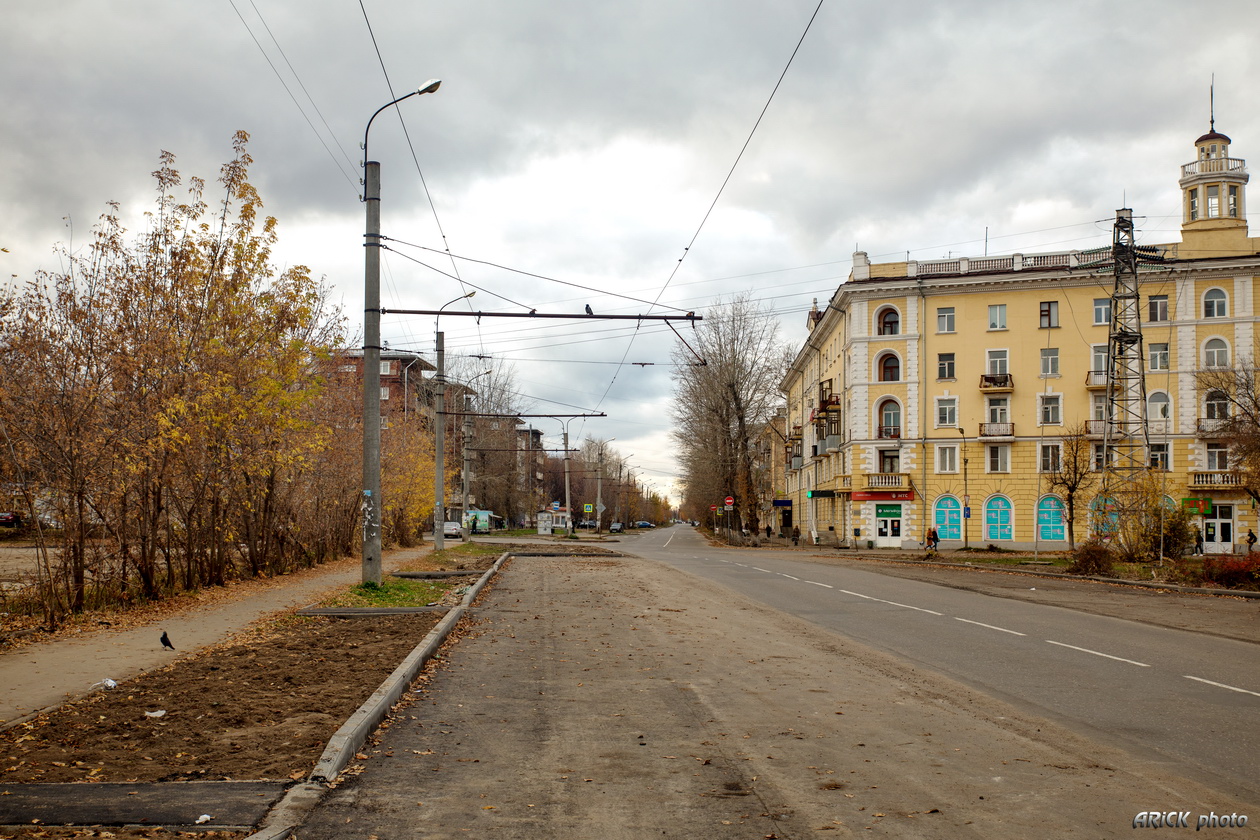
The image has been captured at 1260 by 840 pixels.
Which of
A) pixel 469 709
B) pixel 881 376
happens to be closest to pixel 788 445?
pixel 881 376

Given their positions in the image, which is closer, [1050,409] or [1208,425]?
[1208,425]

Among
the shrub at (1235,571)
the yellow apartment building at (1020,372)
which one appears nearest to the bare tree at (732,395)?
the yellow apartment building at (1020,372)

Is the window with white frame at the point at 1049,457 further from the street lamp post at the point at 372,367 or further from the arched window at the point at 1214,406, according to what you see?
the street lamp post at the point at 372,367

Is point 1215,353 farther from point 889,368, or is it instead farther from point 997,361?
point 889,368

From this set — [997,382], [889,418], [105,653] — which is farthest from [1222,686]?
[889,418]

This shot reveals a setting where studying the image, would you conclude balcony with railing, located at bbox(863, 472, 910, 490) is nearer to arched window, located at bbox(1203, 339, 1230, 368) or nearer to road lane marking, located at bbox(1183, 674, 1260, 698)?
arched window, located at bbox(1203, 339, 1230, 368)

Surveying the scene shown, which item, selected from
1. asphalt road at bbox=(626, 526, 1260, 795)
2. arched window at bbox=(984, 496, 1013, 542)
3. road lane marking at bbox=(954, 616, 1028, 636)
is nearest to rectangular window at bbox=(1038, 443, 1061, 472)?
arched window at bbox=(984, 496, 1013, 542)

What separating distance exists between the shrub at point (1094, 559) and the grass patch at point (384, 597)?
69.1 feet

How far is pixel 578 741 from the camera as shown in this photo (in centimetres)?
725

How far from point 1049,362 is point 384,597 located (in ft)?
150

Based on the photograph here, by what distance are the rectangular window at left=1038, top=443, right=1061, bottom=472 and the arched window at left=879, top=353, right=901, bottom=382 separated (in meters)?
8.86

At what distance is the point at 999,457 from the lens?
172ft

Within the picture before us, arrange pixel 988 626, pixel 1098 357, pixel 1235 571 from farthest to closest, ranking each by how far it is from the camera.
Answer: pixel 1098 357 < pixel 1235 571 < pixel 988 626

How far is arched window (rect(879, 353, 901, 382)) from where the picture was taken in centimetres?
5459
